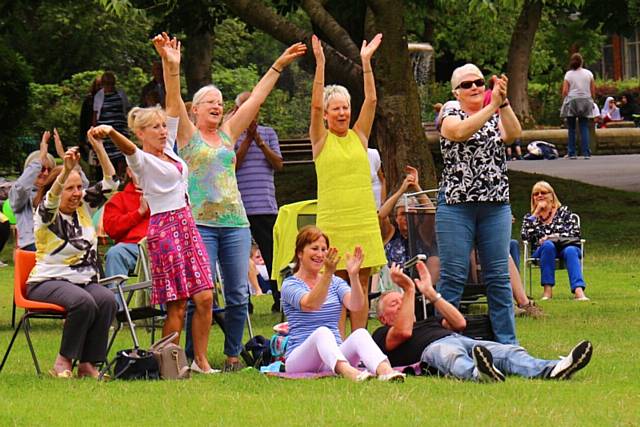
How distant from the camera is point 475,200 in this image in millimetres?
10492

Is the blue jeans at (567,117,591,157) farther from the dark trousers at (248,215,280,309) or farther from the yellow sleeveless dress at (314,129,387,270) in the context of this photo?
the yellow sleeveless dress at (314,129,387,270)

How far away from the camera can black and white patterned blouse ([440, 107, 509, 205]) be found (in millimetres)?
10492

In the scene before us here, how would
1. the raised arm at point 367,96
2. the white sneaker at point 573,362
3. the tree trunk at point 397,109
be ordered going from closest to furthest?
the white sneaker at point 573,362 < the raised arm at point 367,96 < the tree trunk at point 397,109

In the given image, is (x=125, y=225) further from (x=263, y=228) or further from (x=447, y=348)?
(x=447, y=348)

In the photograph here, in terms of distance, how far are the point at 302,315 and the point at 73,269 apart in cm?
168

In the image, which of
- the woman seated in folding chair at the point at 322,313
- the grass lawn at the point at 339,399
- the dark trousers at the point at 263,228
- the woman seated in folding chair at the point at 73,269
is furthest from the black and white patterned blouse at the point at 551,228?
the woman seated in folding chair at the point at 73,269

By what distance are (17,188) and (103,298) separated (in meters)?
5.42

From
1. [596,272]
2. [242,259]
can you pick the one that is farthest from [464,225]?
[596,272]

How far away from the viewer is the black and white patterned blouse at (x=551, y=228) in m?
16.1

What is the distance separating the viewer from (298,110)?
52125 mm

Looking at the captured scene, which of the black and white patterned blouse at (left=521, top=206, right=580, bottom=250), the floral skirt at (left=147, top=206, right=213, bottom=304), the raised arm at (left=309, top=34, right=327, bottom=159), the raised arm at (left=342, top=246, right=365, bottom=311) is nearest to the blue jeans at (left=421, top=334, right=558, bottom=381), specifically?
the raised arm at (left=342, top=246, right=365, bottom=311)

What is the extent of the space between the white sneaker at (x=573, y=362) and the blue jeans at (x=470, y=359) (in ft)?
0.24

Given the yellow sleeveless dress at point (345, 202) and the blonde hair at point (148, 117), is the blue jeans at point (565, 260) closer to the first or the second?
the yellow sleeveless dress at point (345, 202)

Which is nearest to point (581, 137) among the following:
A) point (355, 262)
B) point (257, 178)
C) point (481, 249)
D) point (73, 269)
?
point (257, 178)
